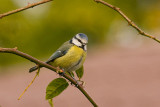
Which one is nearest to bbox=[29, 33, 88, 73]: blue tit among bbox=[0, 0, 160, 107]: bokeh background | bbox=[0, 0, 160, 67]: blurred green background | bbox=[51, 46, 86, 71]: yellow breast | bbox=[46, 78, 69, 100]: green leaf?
bbox=[51, 46, 86, 71]: yellow breast

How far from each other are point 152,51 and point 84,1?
385 cm

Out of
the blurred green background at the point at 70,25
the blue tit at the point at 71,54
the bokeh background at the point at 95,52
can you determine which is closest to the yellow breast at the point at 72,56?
the blue tit at the point at 71,54

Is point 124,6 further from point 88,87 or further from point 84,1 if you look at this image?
point 88,87

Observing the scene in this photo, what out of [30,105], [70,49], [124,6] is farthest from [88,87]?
[124,6]

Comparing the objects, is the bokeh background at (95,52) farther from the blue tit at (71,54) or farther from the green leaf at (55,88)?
the green leaf at (55,88)

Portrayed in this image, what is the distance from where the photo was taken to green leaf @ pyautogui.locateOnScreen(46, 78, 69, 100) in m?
1.12

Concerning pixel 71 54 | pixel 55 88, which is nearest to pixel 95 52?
pixel 71 54

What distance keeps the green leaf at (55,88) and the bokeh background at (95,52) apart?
2906 mm

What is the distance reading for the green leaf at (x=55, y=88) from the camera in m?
1.12

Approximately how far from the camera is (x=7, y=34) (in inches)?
63.1

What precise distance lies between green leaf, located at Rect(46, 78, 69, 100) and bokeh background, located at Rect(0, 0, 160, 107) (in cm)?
291

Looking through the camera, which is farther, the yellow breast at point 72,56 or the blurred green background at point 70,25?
the blurred green background at point 70,25

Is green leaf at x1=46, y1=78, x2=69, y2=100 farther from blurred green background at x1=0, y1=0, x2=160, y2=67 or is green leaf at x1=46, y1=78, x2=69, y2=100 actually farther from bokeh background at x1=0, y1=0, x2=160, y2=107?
blurred green background at x1=0, y1=0, x2=160, y2=67

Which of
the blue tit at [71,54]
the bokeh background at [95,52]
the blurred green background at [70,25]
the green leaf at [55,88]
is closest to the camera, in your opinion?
the green leaf at [55,88]
